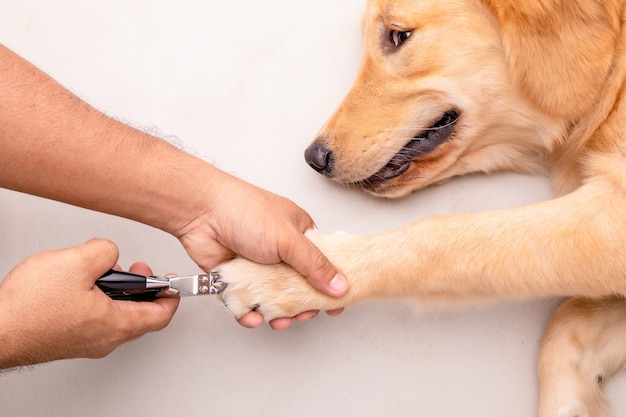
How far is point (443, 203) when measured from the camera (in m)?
2.14

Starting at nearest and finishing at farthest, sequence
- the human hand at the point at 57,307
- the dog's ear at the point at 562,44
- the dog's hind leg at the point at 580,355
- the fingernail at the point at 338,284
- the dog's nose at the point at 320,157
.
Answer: the human hand at the point at 57,307, the dog's ear at the point at 562,44, the fingernail at the point at 338,284, the dog's hind leg at the point at 580,355, the dog's nose at the point at 320,157

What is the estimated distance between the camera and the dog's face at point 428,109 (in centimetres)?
182

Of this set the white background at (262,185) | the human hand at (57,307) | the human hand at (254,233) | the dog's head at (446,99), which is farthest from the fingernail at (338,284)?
the human hand at (57,307)

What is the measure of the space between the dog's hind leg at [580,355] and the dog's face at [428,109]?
48 centimetres

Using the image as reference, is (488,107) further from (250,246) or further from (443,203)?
(250,246)

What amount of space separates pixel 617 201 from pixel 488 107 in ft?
1.47

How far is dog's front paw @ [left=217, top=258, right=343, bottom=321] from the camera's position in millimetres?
1789

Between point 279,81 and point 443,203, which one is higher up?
point 279,81

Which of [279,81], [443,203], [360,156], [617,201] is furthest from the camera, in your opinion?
[279,81]

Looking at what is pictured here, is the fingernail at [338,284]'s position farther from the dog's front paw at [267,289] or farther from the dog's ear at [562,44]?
the dog's ear at [562,44]

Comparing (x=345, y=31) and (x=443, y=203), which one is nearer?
(x=443, y=203)

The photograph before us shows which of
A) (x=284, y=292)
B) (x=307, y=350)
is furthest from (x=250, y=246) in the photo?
(x=307, y=350)

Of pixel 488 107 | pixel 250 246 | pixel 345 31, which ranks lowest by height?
pixel 250 246

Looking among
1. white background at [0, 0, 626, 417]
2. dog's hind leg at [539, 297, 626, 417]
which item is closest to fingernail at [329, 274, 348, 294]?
white background at [0, 0, 626, 417]
